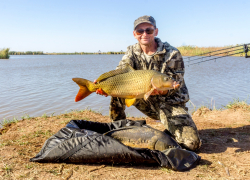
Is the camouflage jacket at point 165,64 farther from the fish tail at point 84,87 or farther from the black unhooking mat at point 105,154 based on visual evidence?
the black unhooking mat at point 105,154

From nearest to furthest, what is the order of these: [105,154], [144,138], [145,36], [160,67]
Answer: [105,154], [144,138], [145,36], [160,67]

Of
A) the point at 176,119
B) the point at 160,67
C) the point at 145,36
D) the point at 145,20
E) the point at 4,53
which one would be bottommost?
the point at 176,119

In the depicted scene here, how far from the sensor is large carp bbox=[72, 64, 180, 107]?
3166 millimetres

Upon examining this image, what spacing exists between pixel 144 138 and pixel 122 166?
0.59m

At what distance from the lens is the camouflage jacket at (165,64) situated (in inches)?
158

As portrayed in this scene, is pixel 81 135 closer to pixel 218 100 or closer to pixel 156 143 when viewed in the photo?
pixel 156 143

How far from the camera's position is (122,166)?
2.70 metres

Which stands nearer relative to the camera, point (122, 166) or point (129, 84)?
point (122, 166)

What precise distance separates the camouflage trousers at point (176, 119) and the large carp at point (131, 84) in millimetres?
828

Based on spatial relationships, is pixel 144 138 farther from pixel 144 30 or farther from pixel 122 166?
pixel 144 30

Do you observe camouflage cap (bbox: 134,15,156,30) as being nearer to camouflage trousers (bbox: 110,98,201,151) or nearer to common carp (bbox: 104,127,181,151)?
camouflage trousers (bbox: 110,98,201,151)

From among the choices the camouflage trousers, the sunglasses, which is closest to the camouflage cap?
the sunglasses

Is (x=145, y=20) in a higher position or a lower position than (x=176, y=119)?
higher

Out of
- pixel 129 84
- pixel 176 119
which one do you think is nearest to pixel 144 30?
pixel 129 84
